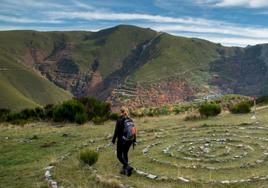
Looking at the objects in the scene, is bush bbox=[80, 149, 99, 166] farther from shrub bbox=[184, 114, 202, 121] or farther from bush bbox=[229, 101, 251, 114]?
bush bbox=[229, 101, 251, 114]

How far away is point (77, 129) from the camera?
88.6 ft

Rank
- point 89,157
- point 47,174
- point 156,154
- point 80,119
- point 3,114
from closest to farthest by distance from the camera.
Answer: point 47,174 < point 89,157 < point 156,154 < point 80,119 < point 3,114

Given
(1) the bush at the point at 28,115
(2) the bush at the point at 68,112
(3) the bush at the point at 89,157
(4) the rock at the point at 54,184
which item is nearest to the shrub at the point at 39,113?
(1) the bush at the point at 28,115

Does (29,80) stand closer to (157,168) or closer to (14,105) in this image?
(14,105)

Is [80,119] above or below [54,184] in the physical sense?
below

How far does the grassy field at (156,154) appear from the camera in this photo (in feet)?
44.1

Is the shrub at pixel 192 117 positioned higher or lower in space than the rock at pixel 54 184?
lower

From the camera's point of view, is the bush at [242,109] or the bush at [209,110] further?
the bush at [242,109]

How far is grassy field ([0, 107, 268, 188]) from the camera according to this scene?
44.1ft

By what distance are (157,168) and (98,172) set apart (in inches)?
87.7

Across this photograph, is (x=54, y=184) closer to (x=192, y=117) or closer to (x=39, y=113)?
(x=192, y=117)

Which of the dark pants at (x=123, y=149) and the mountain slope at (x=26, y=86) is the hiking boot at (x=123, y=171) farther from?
the mountain slope at (x=26, y=86)

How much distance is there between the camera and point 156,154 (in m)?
17.8

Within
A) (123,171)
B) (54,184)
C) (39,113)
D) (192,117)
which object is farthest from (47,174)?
(39,113)
